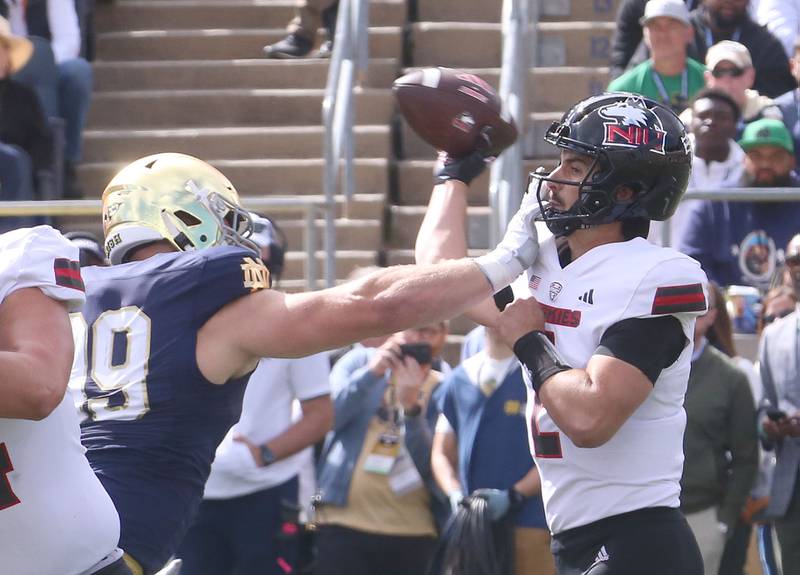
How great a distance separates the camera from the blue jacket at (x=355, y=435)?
654 cm

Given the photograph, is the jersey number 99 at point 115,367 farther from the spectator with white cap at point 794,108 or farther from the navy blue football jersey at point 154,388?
the spectator with white cap at point 794,108

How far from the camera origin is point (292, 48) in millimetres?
10391

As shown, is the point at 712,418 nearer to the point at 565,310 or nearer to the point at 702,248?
the point at 702,248

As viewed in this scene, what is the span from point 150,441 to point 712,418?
3259 millimetres

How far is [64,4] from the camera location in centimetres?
963

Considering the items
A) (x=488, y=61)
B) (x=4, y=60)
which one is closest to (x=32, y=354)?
(x=4, y=60)

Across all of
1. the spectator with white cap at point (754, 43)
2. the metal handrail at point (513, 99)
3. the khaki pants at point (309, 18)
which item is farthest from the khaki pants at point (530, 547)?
the khaki pants at point (309, 18)

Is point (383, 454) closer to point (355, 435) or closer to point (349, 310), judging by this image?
point (355, 435)

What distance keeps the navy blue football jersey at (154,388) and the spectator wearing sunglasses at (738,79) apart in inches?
197

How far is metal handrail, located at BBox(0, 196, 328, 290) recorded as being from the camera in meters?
7.02

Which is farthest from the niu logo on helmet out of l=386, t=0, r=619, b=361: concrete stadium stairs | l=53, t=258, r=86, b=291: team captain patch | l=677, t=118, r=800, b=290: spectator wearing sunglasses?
l=386, t=0, r=619, b=361: concrete stadium stairs

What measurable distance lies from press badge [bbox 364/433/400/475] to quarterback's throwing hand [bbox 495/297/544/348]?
2.69 meters

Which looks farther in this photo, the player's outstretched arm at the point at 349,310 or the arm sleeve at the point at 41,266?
the player's outstretched arm at the point at 349,310

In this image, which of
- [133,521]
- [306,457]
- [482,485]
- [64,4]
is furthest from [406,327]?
[64,4]
